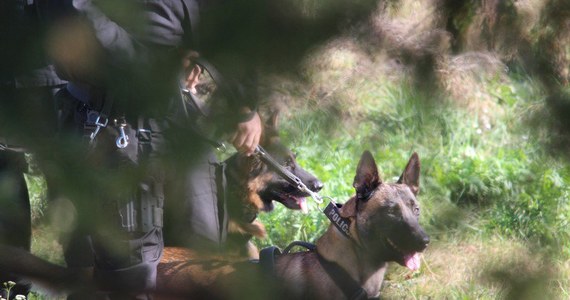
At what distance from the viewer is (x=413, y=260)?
382 cm

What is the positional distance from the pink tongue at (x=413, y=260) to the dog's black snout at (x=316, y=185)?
1734mm

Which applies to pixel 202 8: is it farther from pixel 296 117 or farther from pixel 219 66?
pixel 296 117

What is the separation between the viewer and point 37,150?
154cm

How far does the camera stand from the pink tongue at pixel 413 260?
3.76 metres

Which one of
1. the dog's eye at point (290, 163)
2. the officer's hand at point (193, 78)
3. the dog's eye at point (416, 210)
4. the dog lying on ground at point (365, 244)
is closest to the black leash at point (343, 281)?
the dog lying on ground at point (365, 244)

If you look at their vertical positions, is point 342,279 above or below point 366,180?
below

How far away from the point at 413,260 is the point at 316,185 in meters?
1.79

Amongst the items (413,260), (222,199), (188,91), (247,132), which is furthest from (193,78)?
(222,199)

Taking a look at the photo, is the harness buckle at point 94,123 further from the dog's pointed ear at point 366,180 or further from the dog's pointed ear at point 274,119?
the dog's pointed ear at point 366,180

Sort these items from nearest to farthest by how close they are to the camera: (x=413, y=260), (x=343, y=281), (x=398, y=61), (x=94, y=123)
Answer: (x=398, y=61), (x=94, y=123), (x=413, y=260), (x=343, y=281)

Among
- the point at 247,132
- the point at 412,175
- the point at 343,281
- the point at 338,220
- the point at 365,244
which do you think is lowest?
the point at 343,281

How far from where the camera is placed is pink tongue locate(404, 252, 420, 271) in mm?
3762

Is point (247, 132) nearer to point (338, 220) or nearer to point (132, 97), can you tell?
point (132, 97)

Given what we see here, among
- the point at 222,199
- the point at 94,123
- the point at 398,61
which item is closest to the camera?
the point at 398,61
